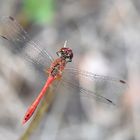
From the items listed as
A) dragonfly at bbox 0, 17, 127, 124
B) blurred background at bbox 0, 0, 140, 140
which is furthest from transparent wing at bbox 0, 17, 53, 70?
blurred background at bbox 0, 0, 140, 140

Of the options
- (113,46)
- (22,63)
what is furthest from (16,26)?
(113,46)

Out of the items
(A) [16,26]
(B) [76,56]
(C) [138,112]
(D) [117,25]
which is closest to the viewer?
(A) [16,26]

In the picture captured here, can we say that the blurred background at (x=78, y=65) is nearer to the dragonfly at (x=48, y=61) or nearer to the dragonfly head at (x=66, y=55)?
the dragonfly at (x=48, y=61)

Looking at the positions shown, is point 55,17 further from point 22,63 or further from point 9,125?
point 9,125

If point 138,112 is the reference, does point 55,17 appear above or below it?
above

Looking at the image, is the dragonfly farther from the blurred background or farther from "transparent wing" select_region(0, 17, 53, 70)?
the blurred background

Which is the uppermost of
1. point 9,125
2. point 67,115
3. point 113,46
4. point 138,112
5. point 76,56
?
point 113,46

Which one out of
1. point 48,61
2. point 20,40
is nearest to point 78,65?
point 20,40

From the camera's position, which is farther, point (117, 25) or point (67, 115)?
point (117, 25)

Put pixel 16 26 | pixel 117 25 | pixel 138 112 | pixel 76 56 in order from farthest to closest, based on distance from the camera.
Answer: pixel 117 25 < pixel 76 56 < pixel 138 112 < pixel 16 26
